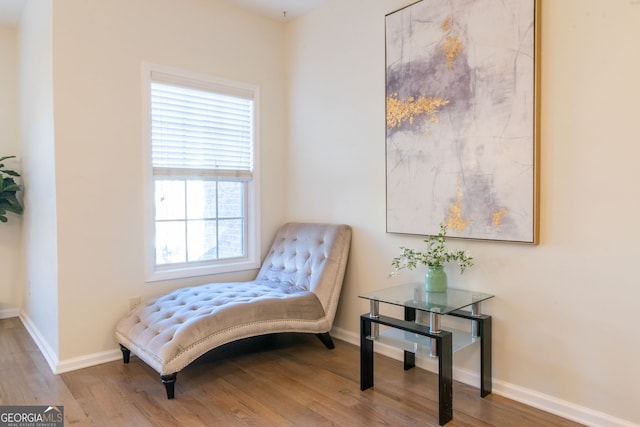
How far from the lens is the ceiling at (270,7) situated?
11.6ft

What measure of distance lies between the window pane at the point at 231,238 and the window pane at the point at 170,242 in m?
0.34

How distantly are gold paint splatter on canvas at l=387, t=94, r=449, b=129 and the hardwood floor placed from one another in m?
1.68

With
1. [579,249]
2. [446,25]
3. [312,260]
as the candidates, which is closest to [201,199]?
[312,260]

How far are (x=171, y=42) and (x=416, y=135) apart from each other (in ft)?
6.57

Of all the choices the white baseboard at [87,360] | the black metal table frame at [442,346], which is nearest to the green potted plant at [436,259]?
the black metal table frame at [442,346]

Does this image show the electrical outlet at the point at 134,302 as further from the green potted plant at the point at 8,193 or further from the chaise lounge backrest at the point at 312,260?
the green potted plant at the point at 8,193

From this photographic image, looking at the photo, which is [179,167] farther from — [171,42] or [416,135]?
[416,135]

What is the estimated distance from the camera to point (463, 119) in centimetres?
256

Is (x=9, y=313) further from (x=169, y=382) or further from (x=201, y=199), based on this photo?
(x=169, y=382)

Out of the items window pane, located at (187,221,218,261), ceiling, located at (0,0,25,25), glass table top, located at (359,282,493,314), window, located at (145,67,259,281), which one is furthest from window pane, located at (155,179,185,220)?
ceiling, located at (0,0,25,25)

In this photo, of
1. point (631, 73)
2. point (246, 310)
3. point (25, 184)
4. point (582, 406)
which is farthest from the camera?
point (25, 184)

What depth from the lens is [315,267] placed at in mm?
3305

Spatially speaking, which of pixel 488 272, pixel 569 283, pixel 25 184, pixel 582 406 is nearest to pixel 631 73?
pixel 569 283

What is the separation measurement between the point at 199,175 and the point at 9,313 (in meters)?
2.56
